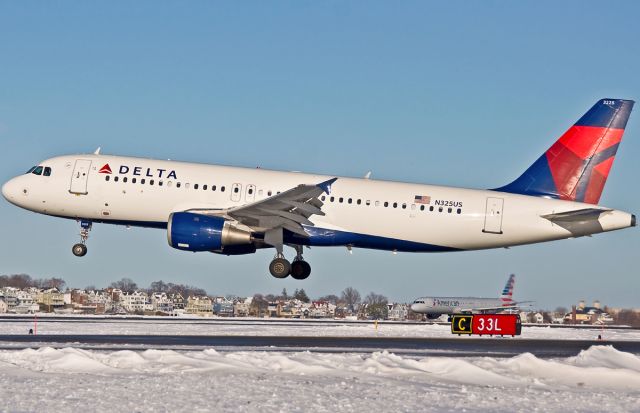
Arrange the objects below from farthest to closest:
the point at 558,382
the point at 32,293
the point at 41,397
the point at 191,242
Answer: the point at 32,293, the point at 191,242, the point at 558,382, the point at 41,397

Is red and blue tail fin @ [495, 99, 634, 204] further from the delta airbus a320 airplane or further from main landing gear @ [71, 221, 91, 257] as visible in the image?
main landing gear @ [71, 221, 91, 257]

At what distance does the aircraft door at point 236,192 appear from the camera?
38.5m

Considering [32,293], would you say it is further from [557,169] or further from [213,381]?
[213,381]

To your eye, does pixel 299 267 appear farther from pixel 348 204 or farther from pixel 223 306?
pixel 223 306

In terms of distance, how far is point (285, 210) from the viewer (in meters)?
Result: 37.5

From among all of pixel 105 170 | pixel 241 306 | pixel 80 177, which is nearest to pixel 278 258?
pixel 105 170

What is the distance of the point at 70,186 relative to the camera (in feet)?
129

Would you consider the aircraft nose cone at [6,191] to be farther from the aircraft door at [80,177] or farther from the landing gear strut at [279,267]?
the landing gear strut at [279,267]

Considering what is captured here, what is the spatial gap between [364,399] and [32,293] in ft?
472

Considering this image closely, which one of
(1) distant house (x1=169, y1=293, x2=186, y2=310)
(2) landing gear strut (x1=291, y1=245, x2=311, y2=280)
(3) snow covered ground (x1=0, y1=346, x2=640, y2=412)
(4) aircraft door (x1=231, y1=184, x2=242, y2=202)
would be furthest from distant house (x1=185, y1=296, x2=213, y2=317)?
(3) snow covered ground (x1=0, y1=346, x2=640, y2=412)

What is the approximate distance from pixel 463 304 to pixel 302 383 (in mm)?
85702

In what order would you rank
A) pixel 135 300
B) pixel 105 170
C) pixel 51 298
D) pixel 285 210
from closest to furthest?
pixel 285 210 → pixel 105 170 → pixel 51 298 → pixel 135 300

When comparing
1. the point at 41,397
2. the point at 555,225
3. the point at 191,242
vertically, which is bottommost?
the point at 41,397

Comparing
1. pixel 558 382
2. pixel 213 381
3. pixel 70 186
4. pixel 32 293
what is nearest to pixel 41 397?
pixel 213 381
